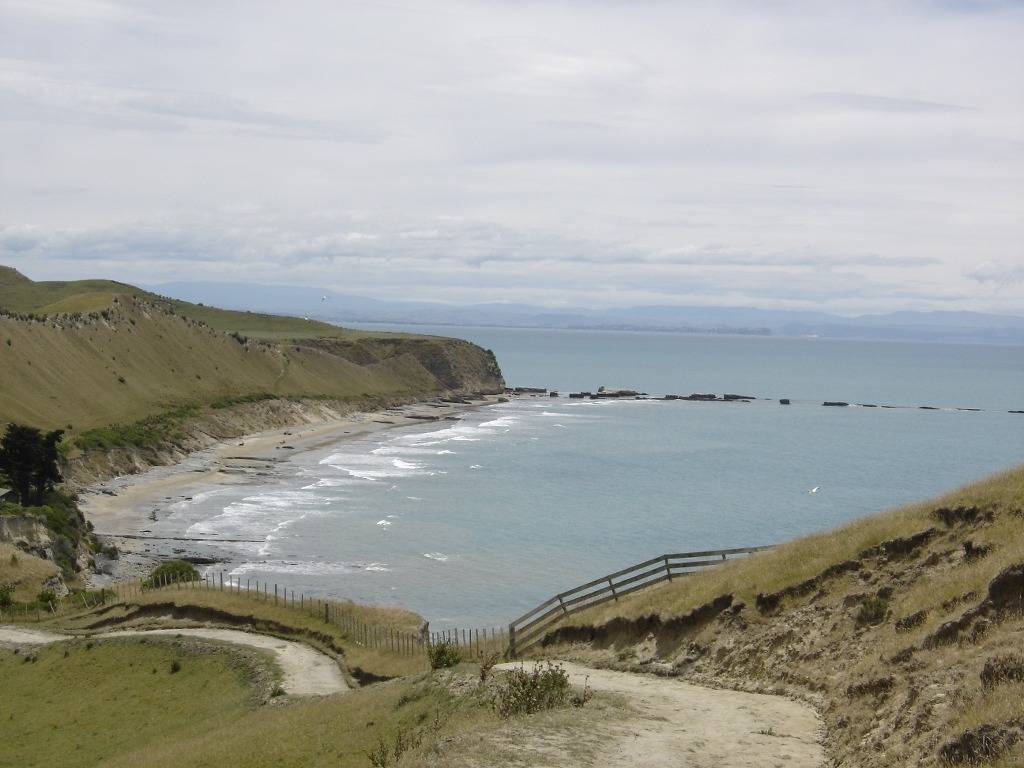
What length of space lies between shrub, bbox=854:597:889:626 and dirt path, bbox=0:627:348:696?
15.2 metres

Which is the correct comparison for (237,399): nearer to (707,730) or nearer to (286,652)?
(286,652)

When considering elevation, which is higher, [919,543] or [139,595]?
[919,543]

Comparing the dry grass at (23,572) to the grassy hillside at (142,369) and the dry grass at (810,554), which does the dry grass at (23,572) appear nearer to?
the dry grass at (810,554)

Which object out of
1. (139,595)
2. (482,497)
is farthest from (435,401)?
(139,595)

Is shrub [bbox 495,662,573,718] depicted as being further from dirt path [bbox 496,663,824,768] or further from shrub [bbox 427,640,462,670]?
shrub [bbox 427,640,462,670]

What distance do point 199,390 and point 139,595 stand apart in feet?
282

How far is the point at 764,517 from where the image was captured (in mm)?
83062

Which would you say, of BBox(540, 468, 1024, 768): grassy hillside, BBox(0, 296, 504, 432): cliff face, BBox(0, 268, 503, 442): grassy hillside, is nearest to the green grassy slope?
BBox(540, 468, 1024, 768): grassy hillside

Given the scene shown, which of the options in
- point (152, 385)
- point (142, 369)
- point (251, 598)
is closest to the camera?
point (251, 598)

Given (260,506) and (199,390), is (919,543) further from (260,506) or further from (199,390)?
(199,390)

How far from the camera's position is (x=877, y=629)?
22.2 meters

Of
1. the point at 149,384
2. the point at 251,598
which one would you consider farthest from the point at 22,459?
the point at 149,384

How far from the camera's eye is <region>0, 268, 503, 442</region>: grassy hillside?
9862 cm

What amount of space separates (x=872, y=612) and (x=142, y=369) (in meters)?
113
